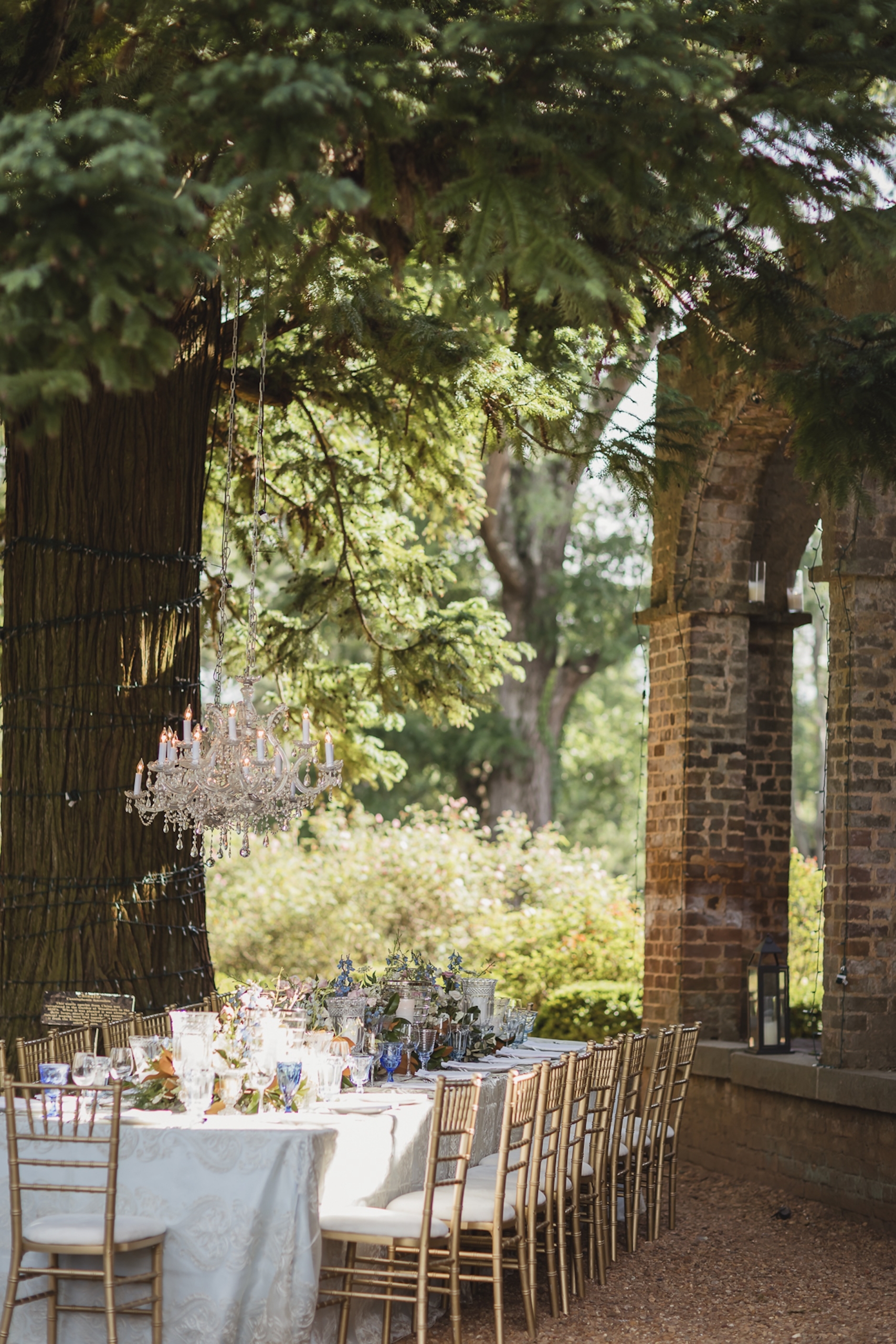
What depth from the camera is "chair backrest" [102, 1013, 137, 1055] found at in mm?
6549

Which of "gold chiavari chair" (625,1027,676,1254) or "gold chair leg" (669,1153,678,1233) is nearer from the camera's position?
"gold chiavari chair" (625,1027,676,1254)

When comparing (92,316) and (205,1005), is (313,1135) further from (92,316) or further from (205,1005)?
(92,316)

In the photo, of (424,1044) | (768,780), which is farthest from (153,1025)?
(768,780)

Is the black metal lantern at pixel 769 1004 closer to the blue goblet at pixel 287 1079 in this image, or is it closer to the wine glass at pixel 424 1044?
the wine glass at pixel 424 1044

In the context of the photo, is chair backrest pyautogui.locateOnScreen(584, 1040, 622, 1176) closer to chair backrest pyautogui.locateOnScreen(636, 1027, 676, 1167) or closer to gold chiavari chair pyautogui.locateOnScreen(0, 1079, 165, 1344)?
chair backrest pyautogui.locateOnScreen(636, 1027, 676, 1167)

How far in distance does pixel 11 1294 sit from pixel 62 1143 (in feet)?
1.61

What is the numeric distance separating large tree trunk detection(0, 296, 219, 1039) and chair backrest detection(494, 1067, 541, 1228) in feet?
7.65

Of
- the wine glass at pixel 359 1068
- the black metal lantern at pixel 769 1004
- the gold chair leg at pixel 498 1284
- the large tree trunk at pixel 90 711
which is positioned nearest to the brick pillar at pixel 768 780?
the black metal lantern at pixel 769 1004

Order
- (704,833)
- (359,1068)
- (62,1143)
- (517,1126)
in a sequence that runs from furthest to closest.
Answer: (704,833) → (359,1068) → (517,1126) → (62,1143)

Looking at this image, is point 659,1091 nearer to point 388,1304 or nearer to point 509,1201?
point 509,1201

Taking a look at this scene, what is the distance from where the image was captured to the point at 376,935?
1520cm

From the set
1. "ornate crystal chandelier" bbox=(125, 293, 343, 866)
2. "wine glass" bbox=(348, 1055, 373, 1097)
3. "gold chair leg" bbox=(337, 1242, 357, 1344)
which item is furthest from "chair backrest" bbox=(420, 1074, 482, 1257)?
"ornate crystal chandelier" bbox=(125, 293, 343, 866)

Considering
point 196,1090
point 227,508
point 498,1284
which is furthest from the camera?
point 227,508

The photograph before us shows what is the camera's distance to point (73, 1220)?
516cm
